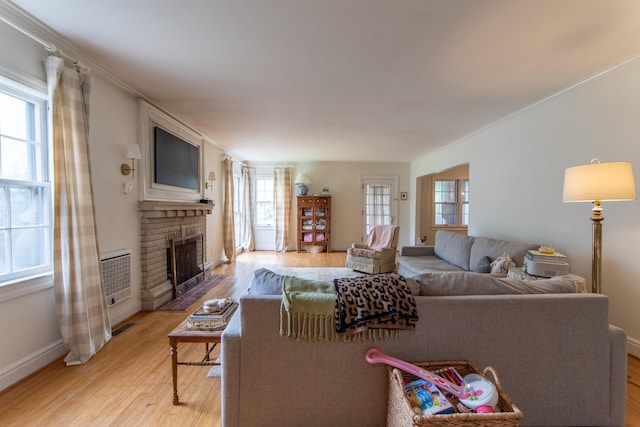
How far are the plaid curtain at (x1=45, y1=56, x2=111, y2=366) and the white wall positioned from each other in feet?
14.2

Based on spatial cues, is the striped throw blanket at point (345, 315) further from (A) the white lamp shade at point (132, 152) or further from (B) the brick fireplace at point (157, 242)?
(B) the brick fireplace at point (157, 242)

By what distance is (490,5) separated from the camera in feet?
5.26

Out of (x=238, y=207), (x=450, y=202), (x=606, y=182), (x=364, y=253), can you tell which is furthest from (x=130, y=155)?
(x=450, y=202)

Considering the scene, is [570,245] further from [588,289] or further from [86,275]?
[86,275]

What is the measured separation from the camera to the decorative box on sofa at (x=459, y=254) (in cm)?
299

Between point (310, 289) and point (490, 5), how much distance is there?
191cm

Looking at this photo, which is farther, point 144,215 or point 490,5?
point 144,215

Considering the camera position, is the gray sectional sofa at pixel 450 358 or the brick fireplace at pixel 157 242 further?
the brick fireplace at pixel 157 242

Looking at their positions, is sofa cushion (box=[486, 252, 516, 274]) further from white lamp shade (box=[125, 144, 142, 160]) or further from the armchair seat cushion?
white lamp shade (box=[125, 144, 142, 160])

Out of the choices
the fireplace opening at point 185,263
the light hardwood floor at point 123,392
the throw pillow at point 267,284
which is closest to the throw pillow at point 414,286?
the throw pillow at point 267,284

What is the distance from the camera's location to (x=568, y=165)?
9.08 ft

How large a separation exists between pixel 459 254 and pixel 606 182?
74.8 inches

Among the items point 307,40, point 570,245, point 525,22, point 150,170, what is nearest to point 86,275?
point 150,170

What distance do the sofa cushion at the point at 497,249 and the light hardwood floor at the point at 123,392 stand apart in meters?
1.07
